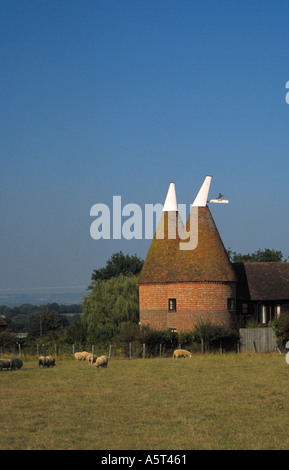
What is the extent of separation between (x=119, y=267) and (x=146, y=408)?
5852 cm

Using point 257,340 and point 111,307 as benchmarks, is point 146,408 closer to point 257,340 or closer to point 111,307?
point 257,340

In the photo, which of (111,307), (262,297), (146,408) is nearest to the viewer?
(146,408)

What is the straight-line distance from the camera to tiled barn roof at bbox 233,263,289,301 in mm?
46531

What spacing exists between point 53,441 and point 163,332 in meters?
27.3

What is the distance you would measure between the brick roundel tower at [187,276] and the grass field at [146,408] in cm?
1129

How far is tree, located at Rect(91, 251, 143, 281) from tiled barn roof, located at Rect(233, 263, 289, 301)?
2767 cm

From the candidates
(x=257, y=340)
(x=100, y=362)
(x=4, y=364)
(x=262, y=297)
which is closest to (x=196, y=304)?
(x=257, y=340)

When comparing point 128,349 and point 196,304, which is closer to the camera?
point 128,349

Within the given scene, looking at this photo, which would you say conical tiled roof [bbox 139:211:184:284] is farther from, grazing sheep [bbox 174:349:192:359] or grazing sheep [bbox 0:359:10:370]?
grazing sheep [bbox 0:359:10:370]

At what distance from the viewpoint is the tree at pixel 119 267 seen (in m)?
76.6

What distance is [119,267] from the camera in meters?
76.9

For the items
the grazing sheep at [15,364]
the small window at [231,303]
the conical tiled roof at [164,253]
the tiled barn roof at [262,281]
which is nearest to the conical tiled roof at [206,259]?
the conical tiled roof at [164,253]
